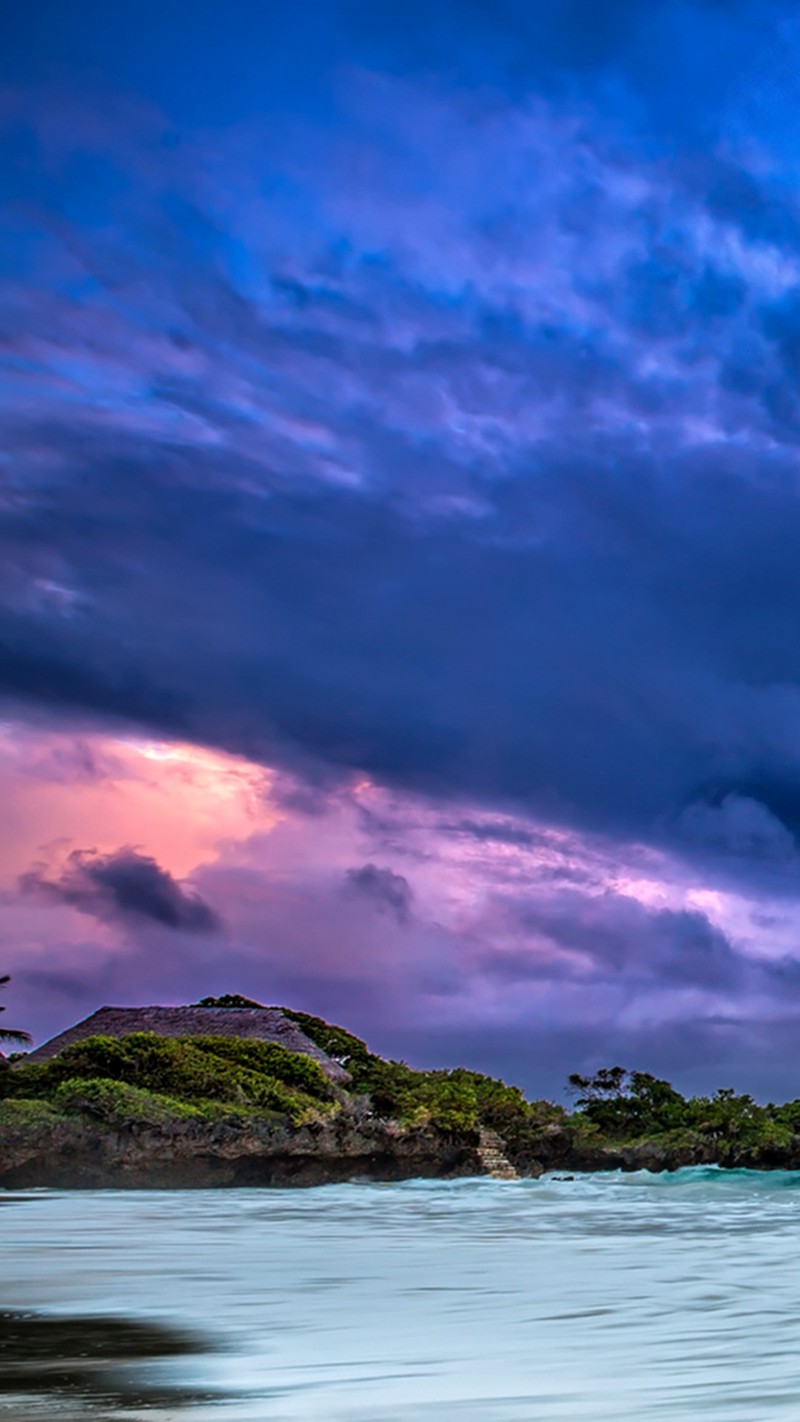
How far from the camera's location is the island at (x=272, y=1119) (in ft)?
87.3

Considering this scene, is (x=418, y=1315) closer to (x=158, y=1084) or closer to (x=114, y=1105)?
(x=114, y=1105)

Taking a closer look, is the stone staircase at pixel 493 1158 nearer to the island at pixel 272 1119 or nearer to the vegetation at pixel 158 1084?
the island at pixel 272 1119

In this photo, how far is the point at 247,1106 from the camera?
29.9 meters

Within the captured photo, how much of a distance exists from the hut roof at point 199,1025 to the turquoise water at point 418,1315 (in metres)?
24.8

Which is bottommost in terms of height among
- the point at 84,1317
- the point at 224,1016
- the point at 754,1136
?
the point at 754,1136

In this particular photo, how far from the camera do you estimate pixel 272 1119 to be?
1150 inches

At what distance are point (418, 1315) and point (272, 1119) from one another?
23559 mm

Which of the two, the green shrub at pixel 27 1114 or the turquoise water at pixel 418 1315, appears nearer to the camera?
the turquoise water at pixel 418 1315

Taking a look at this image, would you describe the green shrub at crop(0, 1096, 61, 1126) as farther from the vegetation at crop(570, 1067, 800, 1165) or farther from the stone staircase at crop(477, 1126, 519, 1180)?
the vegetation at crop(570, 1067, 800, 1165)

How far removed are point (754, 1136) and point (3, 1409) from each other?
51866 millimetres

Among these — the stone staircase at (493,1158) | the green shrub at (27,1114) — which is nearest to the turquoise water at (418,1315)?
the green shrub at (27,1114)

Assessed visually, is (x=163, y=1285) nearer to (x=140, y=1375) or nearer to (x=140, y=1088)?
(x=140, y=1375)

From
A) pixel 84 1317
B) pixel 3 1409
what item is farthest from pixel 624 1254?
pixel 3 1409

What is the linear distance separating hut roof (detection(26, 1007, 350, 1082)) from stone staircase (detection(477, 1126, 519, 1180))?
217 inches
